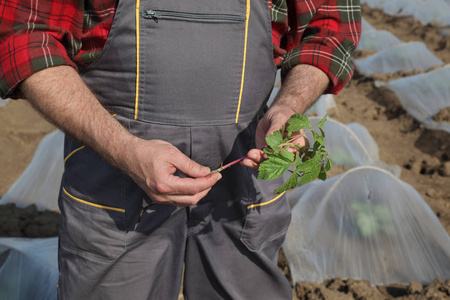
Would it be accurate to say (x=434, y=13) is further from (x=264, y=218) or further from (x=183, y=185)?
(x=183, y=185)

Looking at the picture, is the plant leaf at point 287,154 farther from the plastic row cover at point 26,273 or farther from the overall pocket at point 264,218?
the plastic row cover at point 26,273

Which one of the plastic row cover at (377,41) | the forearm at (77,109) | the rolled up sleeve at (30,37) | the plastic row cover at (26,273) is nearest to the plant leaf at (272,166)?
the forearm at (77,109)

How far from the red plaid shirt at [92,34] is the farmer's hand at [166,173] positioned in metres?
0.35

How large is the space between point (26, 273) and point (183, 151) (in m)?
1.31

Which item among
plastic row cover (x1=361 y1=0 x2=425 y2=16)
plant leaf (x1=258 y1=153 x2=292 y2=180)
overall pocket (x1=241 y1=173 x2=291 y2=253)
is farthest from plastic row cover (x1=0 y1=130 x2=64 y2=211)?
plastic row cover (x1=361 y1=0 x2=425 y2=16)

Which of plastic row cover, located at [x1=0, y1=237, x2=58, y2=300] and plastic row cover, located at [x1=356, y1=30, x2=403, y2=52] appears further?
plastic row cover, located at [x1=356, y1=30, x2=403, y2=52]

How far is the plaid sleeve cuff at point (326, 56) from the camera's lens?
5.35 feet

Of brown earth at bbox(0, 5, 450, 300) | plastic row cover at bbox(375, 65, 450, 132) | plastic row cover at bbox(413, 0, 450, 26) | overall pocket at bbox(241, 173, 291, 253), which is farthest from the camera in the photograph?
plastic row cover at bbox(413, 0, 450, 26)

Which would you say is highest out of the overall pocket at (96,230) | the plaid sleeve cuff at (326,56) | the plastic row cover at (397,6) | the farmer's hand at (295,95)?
the plaid sleeve cuff at (326,56)

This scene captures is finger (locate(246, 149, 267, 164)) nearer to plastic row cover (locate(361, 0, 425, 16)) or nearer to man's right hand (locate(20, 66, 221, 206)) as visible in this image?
man's right hand (locate(20, 66, 221, 206))

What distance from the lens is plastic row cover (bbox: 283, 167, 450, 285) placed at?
2.78 meters

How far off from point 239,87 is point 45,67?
0.57 m

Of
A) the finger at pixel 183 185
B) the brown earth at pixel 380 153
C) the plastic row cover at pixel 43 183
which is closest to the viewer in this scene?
the finger at pixel 183 185

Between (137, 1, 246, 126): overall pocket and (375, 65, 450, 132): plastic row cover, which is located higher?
(137, 1, 246, 126): overall pocket
